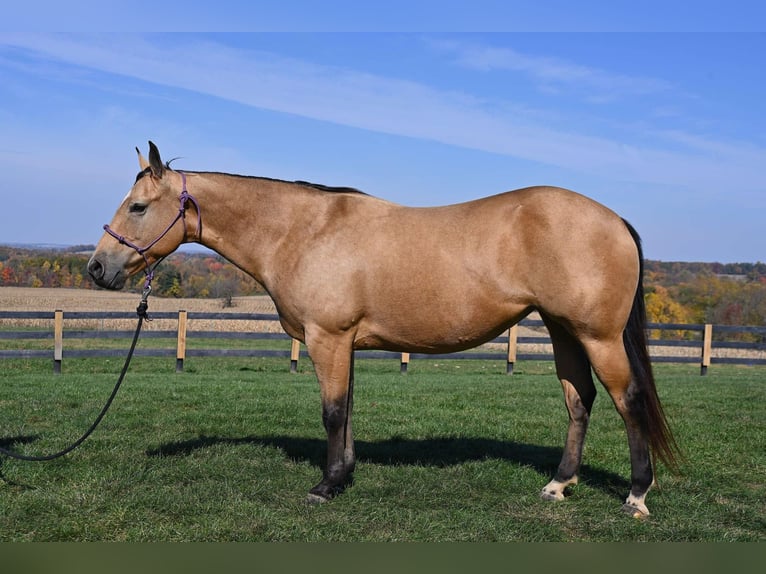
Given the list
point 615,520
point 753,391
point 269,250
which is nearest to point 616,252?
point 615,520

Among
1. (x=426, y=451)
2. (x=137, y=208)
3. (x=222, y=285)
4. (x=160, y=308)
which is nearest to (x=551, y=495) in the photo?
(x=426, y=451)

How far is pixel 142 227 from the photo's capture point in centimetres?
523

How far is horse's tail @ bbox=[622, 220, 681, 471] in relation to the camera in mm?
4855

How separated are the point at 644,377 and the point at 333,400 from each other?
229cm

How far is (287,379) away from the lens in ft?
42.7

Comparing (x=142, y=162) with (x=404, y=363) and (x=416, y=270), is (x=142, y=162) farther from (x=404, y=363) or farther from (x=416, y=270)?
(x=404, y=363)

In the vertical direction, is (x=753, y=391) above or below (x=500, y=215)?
below

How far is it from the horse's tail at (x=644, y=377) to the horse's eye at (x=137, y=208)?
12.2ft

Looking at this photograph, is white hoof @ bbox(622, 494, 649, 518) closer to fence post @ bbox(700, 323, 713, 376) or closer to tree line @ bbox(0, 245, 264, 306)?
fence post @ bbox(700, 323, 713, 376)

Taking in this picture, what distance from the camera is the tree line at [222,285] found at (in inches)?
1540

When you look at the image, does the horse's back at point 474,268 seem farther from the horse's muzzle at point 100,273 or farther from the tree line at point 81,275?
the tree line at point 81,275

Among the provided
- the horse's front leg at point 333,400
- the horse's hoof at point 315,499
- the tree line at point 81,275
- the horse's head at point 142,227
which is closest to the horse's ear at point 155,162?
the horse's head at point 142,227

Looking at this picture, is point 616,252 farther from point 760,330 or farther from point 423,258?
point 760,330

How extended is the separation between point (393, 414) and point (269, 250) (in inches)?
159
